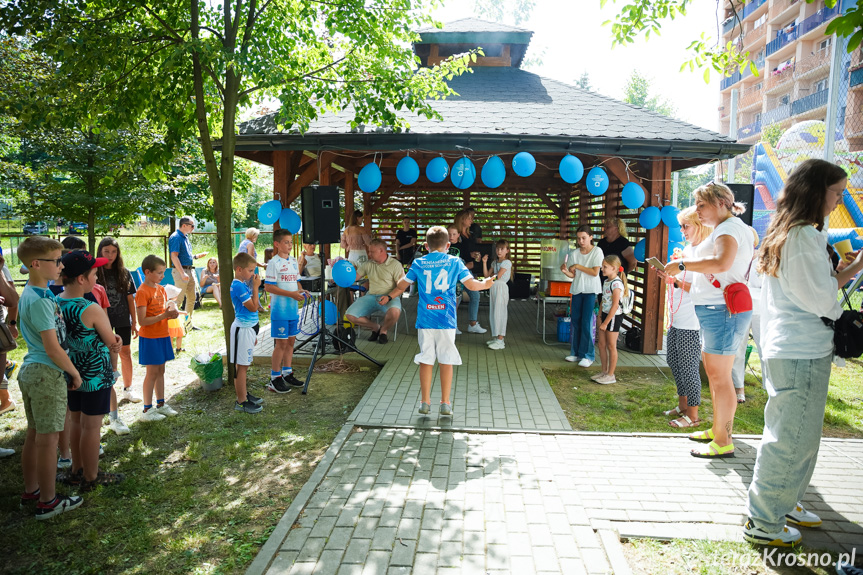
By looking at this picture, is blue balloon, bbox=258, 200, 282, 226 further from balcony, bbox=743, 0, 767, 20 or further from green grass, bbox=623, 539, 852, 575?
balcony, bbox=743, 0, 767, 20

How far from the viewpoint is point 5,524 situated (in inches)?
126

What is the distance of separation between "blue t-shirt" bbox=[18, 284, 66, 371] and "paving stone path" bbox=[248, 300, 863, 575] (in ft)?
5.73

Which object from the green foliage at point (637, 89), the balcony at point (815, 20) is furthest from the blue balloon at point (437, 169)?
the green foliage at point (637, 89)

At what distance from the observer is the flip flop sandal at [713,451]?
3.96 m

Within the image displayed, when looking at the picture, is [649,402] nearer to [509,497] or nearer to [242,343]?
[509,497]

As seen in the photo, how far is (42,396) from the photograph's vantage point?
3193 mm

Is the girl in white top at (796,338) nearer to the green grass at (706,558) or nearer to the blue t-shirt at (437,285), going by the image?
the green grass at (706,558)

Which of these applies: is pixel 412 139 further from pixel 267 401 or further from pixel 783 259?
pixel 783 259

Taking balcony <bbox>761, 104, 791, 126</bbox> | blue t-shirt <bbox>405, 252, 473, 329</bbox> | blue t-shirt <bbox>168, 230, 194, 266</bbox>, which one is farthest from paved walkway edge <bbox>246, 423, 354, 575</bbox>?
balcony <bbox>761, 104, 791, 126</bbox>

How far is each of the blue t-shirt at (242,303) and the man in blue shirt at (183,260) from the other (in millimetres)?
4028

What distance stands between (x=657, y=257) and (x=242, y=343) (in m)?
5.63

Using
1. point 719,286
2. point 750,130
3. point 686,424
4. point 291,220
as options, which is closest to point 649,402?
A: point 686,424

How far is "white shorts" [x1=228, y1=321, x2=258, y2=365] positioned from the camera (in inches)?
202

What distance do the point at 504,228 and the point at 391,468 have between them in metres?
11.9
